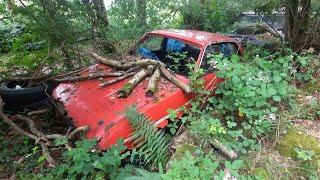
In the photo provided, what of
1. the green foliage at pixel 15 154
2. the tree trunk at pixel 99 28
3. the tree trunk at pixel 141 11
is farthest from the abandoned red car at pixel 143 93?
the tree trunk at pixel 141 11

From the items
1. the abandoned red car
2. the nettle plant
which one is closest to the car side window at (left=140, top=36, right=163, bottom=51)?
the abandoned red car

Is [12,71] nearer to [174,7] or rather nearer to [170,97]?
[170,97]

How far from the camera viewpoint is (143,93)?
4227 millimetres

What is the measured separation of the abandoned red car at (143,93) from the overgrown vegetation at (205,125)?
15cm

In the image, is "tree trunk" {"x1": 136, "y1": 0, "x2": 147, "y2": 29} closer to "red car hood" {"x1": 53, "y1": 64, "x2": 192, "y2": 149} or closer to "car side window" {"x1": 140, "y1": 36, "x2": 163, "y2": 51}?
"car side window" {"x1": 140, "y1": 36, "x2": 163, "y2": 51}

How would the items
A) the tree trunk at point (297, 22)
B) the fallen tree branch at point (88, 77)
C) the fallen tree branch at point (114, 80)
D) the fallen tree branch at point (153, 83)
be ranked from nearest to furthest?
1. the fallen tree branch at point (153, 83)
2. the fallen tree branch at point (114, 80)
3. the fallen tree branch at point (88, 77)
4. the tree trunk at point (297, 22)

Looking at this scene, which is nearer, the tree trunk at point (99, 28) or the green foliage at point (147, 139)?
the green foliage at point (147, 139)

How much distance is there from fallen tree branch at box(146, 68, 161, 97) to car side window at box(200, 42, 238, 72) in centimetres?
74

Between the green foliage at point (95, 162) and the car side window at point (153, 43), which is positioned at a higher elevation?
the car side window at point (153, 43)

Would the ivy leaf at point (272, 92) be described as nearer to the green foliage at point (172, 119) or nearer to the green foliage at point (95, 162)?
the green foliage at point (172, 119)

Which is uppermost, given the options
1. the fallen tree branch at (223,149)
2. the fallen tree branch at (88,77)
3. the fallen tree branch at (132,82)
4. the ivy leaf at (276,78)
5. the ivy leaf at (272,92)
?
the ivy leaf at (276,78)

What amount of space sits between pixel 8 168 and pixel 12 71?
2.63 m

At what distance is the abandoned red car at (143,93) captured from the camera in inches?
Result: 148

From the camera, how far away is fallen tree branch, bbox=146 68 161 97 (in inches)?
164
